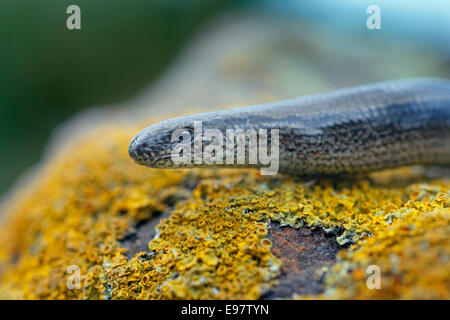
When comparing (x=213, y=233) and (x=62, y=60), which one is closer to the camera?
(x=213, y=233)

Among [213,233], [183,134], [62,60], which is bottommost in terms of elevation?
[213,233]

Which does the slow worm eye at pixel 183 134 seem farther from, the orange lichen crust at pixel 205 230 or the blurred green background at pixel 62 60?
the blurred green background at pixel 62 60

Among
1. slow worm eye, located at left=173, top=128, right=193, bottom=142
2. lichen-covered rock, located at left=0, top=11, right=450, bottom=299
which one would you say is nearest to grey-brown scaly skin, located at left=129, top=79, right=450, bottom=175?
slow worm eye, located at left=173, top=128, right=193, bottom=142

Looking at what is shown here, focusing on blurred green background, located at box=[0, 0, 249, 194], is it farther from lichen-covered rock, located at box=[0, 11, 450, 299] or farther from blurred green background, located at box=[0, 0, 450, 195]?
lichen-covered rock, located at box=[0, 11, 450, 299]

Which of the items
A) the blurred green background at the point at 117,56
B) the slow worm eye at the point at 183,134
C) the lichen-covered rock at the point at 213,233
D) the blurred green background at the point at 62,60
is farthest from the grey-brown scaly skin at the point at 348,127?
the blurred green background at the point at 62,60

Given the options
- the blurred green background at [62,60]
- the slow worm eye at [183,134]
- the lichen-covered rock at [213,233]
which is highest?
the blurred green background at [62,60]

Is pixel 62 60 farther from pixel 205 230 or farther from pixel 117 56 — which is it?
pixel 205 230

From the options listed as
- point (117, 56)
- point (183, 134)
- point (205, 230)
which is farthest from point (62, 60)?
point (205, 230)
